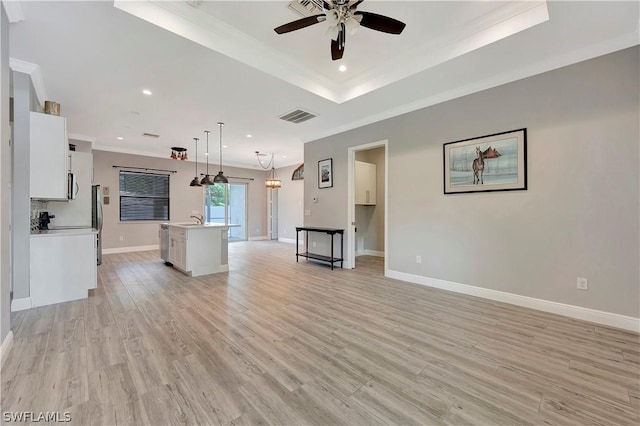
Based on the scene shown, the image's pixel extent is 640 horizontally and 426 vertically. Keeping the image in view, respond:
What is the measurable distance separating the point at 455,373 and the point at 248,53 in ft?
12.1

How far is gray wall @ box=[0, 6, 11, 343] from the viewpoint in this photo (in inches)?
83.4

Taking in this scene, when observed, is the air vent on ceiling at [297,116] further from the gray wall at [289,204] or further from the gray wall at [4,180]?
the gray wall at [289,204]

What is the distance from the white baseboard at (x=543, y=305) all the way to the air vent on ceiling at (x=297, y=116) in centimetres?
330

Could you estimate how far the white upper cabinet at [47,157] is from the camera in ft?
→ 10.4

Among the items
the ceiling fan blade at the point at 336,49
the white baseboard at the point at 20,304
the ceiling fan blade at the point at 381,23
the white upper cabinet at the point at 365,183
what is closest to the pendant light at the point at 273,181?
the white upper cabinet at the point at 365,183

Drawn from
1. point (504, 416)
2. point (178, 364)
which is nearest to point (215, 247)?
point (178, 364)

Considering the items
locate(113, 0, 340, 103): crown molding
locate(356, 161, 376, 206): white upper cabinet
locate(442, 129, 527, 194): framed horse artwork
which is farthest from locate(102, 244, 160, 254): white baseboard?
locate(442, 129, 527, 194): framed horse artwork

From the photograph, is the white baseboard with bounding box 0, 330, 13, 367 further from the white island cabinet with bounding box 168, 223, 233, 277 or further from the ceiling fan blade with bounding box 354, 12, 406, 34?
the ceiling fan blade with bounding box 354, 12, 406, 34

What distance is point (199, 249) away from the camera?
4824mm

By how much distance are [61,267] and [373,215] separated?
5954 mm

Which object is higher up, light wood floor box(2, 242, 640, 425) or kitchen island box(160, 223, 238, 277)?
kitchen island box(160, 223, 238, 277)

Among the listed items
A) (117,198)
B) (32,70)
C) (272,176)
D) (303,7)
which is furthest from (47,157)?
(272,176)

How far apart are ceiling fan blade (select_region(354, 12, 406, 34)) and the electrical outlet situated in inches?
124

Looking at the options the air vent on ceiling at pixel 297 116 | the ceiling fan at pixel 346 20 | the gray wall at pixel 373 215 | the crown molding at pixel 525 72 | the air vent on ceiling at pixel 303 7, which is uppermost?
the air vent on ceiling at pixel 303 7
